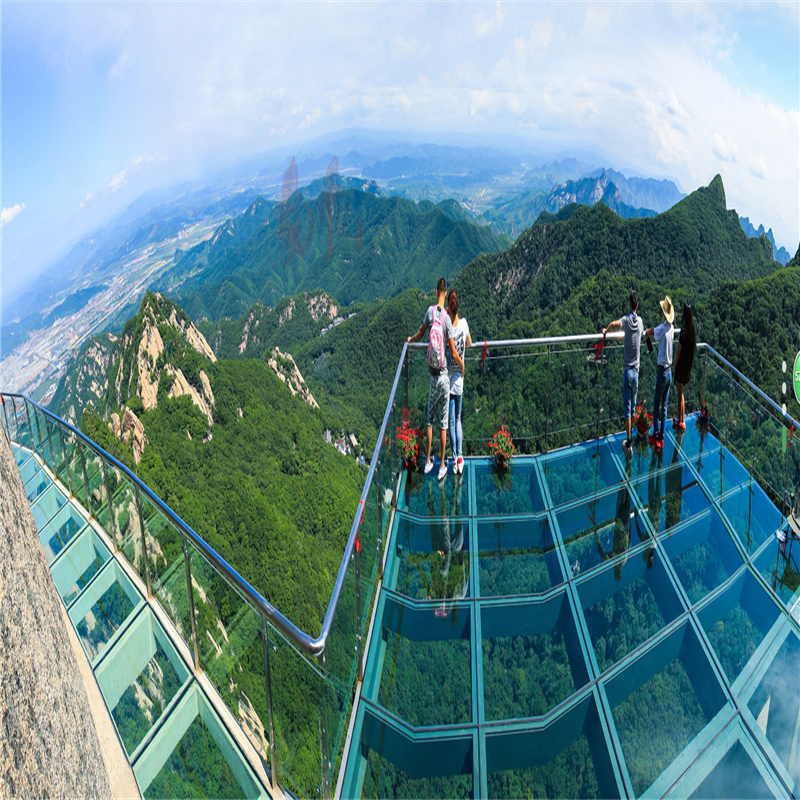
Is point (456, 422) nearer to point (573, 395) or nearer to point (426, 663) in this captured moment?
point (573, 395)

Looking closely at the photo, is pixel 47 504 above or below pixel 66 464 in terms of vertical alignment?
below

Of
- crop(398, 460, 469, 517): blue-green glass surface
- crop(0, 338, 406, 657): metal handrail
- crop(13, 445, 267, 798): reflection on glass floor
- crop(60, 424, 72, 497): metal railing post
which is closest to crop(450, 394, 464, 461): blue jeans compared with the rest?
crop(398, 460, 469, 517): blue-green glass surface

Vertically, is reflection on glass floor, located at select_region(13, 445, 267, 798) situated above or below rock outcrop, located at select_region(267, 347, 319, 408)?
above

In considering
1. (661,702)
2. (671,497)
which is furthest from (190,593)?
(671,497)

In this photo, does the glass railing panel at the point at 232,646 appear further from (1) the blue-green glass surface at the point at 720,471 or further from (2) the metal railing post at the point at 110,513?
(1) the blue-green glass surface at the point at 720,471

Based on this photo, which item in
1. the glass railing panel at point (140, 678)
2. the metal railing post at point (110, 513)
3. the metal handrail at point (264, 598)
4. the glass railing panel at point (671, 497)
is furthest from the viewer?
the glass railing panel at point (671, 497)

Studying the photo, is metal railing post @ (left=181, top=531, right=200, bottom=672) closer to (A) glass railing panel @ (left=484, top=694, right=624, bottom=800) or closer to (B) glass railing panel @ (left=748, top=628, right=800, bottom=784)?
(A) glass railing panel @ (left=484, top=694, right=624, bottom=800)

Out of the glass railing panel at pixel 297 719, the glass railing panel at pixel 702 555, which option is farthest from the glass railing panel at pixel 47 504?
the glass railing panel at pixel 702 555
